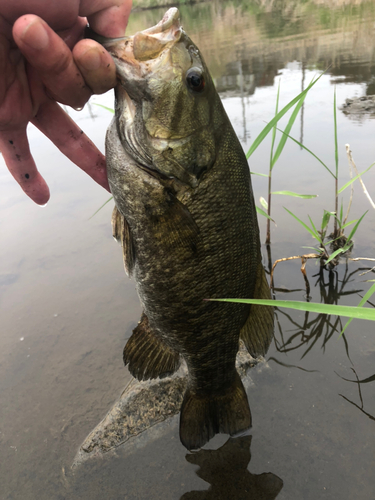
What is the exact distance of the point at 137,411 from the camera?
242 cm

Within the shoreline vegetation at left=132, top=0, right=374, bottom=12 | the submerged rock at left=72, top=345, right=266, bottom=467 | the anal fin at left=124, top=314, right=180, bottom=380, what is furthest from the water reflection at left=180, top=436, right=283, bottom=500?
the shoreline vegetation at left=132, top=0, right=374, bottom=12

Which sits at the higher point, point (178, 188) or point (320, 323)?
point (178, 188)

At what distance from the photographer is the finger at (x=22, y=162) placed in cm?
208

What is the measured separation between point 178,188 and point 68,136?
91 cm

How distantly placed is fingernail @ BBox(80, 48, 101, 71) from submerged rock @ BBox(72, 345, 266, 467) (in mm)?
2097

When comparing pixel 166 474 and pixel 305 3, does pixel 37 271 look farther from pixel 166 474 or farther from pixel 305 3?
pixel 305 3

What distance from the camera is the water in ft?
6.77

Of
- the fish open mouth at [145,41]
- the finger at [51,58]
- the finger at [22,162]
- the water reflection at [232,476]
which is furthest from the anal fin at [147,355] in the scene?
the fish open mouth at [145,41]

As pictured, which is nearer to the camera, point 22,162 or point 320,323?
point 22,162

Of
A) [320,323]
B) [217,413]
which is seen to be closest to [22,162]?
[217,413]

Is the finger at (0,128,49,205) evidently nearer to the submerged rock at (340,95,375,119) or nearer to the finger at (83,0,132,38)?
the finger at (83,0,132,38)

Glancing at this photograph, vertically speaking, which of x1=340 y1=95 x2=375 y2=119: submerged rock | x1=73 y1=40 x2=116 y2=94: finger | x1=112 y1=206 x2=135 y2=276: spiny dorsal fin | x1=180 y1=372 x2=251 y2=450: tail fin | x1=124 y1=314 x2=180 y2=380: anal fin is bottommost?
x1=180 y1=372 x2=251 y2=450: tail fin

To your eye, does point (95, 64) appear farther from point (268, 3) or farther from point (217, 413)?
Result: point (268, 3)

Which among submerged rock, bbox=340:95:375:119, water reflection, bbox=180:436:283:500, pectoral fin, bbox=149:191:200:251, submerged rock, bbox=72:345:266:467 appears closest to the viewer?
pectoral fin, bbox=149:191:200:251
